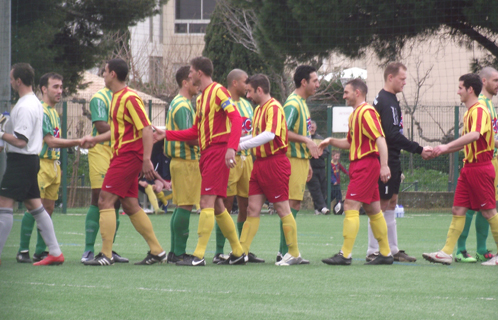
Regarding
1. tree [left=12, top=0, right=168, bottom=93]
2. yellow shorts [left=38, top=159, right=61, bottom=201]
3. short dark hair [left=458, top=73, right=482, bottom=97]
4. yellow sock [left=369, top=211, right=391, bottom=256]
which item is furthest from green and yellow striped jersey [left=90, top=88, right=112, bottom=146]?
tree [left=12, top=0, right=168, bottom=93]

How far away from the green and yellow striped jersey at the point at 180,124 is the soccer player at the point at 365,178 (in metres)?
1.39

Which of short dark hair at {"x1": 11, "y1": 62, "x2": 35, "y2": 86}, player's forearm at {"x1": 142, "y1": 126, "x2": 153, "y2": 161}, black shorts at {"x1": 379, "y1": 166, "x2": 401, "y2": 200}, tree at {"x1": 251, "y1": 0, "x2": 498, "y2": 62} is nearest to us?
player's forearm at {"x1": 142, "y1": 126, "x2": 153, "y2": 161}

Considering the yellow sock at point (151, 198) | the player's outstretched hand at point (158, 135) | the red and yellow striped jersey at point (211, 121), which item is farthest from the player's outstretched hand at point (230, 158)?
the yellow sock at point (151, 198)

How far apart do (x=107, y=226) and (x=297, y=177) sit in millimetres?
2116

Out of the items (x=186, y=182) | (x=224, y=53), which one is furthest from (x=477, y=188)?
(x=224, y=53)

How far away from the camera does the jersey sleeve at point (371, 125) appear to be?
730 cm

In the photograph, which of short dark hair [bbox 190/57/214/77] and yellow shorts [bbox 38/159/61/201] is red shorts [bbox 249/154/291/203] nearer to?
short dark hair [bbox 190/57/214/77]

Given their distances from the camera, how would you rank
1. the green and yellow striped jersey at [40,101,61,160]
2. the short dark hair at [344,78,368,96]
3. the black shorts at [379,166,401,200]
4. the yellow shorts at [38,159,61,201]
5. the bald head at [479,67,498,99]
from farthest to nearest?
1. the bald head at [479,67,498,99]
2. the yellow shorts at [38,159,61,201]
3. the green and yellow striped jersey at [40,101,61,160]
4. the black shorts at [379,166,401,200]
5. the short dark hair at [344,78,368,96]

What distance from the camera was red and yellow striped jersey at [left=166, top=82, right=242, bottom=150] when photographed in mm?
7191

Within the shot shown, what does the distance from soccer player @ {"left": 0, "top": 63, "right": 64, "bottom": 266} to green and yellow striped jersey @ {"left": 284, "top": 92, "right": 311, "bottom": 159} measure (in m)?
2.58

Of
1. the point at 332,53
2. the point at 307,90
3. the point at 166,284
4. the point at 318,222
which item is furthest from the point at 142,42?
the point at 166,284

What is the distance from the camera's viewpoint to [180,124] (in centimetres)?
774

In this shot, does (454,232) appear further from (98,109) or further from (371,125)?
(98,109)

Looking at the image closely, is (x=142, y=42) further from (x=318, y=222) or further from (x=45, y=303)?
(x=45, y=303)
